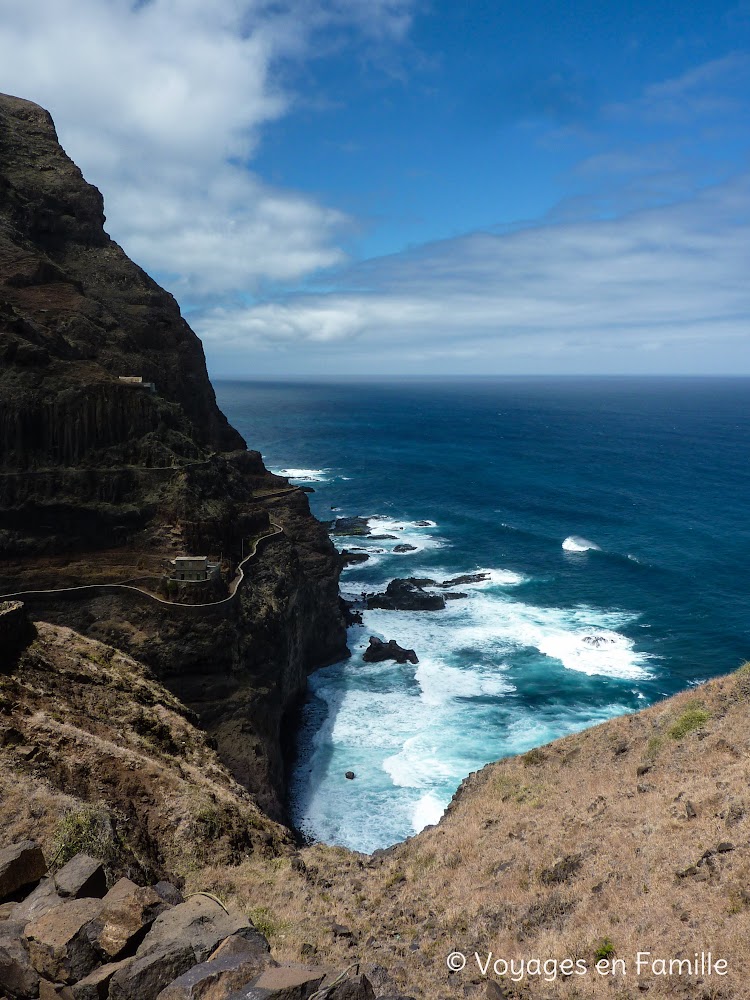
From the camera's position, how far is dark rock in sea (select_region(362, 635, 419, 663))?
51531 millimetres

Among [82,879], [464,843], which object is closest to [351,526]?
[464,843]

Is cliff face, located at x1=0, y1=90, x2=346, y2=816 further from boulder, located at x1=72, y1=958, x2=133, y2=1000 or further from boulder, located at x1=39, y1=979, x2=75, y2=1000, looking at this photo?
boulder, located at x1=39, y1=979, x2=75, y2=1000

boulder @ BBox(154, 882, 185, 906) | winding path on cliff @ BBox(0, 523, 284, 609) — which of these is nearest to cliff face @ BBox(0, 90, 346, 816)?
winding path on cliff @ BBox(0, 523, 284, 609)

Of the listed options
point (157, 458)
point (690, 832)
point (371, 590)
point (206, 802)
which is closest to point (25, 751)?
point (206, 802)

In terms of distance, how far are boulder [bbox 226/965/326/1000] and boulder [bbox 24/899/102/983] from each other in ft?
8.43

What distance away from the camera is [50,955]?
352 inches

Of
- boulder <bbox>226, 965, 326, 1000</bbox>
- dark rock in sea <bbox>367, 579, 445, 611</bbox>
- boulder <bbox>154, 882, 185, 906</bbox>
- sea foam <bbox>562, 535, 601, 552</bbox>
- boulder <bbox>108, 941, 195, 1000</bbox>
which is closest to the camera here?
boulder <bbox>226, 965, 326, 1000</bbox>

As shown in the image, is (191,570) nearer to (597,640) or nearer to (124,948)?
(124,948)

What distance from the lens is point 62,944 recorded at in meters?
9.18

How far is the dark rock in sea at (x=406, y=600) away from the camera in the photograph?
6225 cm

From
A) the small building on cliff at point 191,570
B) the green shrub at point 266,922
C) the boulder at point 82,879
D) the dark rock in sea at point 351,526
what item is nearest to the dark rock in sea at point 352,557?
the dark rock in sea at point 351,526

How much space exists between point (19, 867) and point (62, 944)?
2.59 m

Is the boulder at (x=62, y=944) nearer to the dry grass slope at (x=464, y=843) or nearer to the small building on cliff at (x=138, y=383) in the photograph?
the dry grass slope at (x=464, y=843)

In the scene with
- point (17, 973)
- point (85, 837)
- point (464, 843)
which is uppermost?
point (17, 973)
